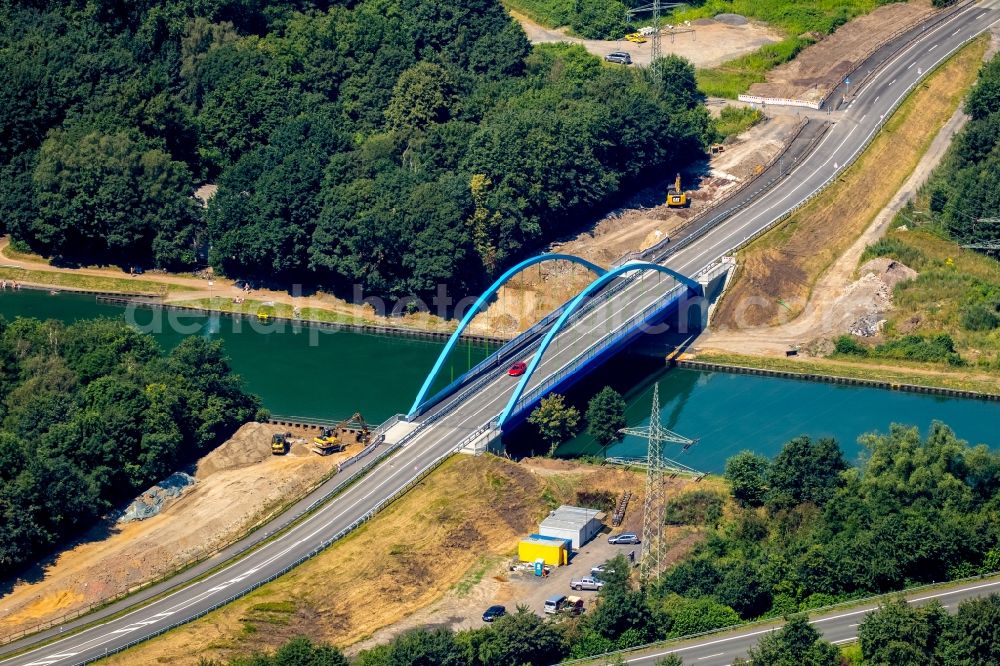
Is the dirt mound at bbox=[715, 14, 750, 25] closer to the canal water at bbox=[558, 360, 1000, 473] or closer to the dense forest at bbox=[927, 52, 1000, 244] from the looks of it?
the dense forest at bbox=[927, 52, 1000, 244]

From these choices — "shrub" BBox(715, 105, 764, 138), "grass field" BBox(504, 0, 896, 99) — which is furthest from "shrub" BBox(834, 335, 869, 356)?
"grass field" BBox(504, 0, 896, 99)

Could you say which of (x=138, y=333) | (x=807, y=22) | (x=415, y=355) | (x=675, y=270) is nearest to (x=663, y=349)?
(x=675, y=270)

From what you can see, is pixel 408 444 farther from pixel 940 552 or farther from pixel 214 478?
pixel 940 552

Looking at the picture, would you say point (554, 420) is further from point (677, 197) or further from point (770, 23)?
point (770, 23)

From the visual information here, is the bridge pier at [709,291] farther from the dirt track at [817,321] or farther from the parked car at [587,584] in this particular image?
the parked car at [587,584]

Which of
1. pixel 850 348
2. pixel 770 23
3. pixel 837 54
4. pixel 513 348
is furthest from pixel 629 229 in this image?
pixel 770 23

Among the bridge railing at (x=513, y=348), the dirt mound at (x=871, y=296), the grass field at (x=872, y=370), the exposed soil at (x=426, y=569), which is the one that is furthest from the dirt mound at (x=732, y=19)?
the exposed soil at (x=426, y=569)
